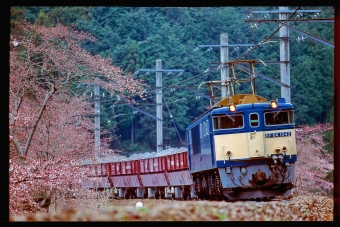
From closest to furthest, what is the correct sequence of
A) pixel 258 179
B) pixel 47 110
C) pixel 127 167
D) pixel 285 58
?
pixel 258 179 → pixel 47 110 → pixel 285 58 → pixel 127 167

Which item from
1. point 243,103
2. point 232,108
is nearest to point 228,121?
point 232,108

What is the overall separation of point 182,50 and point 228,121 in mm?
15912

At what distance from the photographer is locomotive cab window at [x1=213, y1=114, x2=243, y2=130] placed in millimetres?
15477

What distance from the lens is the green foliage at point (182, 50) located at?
2692 centimetres

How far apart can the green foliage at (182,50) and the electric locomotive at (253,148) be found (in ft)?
35.0

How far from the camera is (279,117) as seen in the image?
15.6m

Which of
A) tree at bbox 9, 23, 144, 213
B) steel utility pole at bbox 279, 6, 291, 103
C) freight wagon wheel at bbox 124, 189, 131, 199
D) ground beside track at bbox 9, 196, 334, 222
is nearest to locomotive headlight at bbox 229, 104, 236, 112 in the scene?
Answer: tree at bbox 9, 23, 144, 213

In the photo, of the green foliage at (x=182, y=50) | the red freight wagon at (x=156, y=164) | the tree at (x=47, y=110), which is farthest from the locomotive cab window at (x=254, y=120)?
the red freight wagon at (x=156, y=164)

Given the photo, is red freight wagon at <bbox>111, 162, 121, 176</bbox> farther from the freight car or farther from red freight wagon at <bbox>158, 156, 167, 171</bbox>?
red freight wagon at <bbox>158, 156, 167, 171</bbox>

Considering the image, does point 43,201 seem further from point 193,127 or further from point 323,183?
point 323,183

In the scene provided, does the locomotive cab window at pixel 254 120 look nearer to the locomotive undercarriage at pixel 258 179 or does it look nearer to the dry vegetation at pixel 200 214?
the locomotive undercarriage at pixel 258 179

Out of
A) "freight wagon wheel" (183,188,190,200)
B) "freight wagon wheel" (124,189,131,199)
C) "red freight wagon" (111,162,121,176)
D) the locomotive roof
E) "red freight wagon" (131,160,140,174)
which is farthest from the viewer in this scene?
"freight wagon wheel" (124,189,131,199)

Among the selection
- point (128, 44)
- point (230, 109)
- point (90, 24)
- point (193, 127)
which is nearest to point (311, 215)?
point (230, 109)

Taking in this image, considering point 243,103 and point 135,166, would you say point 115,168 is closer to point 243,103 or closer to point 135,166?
point 135,166
